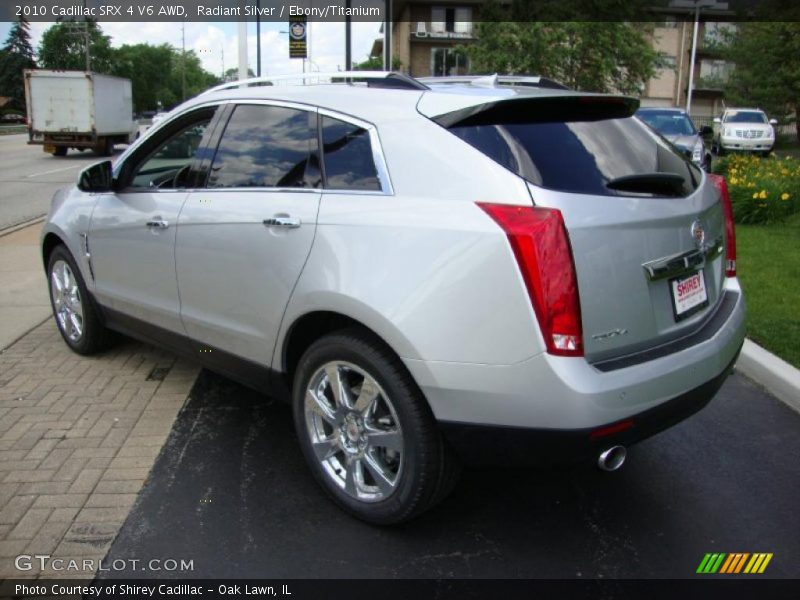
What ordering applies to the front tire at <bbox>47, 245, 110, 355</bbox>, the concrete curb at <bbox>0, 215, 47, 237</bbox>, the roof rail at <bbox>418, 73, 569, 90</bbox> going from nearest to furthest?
the roof rail at <bbox>418, 73, 569, 90</bbox> → the front tire at <bbox>47, 245, 110, 355</bbox> → the concrete curb at <bbox>0, 215, 47, 237</bbox>

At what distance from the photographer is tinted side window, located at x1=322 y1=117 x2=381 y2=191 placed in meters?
3.08

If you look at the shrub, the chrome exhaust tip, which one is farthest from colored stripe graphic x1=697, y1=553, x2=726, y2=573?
the shrub

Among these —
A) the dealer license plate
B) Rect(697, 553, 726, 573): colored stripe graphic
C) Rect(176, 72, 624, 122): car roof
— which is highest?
Rect(176, 72, 624, 122): car roof

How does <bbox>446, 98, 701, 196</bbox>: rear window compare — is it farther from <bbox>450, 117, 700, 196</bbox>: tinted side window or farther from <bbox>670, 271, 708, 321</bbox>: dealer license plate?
<bbox>670, 271, 708, 321</bbox>: dealer license plate

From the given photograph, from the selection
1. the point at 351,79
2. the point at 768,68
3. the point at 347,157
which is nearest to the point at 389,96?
the point at 347,157

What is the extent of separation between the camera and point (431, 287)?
2.66 metres

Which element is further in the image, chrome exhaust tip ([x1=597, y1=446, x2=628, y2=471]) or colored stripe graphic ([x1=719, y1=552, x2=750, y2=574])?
colored stripe graphic ([x1=719, y1=552, x2=750, y2=574])

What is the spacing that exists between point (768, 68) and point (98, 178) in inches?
1457

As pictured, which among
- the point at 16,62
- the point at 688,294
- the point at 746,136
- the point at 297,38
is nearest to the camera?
the point at 688,294

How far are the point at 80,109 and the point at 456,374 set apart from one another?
31.0 m

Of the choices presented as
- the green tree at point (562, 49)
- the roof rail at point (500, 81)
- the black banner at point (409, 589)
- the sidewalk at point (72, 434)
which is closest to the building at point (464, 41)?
the green tree at point (562, 49)

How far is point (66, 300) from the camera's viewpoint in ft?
17.4

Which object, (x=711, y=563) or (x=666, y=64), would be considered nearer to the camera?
(x=711, y=563)

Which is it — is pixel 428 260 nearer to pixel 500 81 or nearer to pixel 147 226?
pixel 500 81
